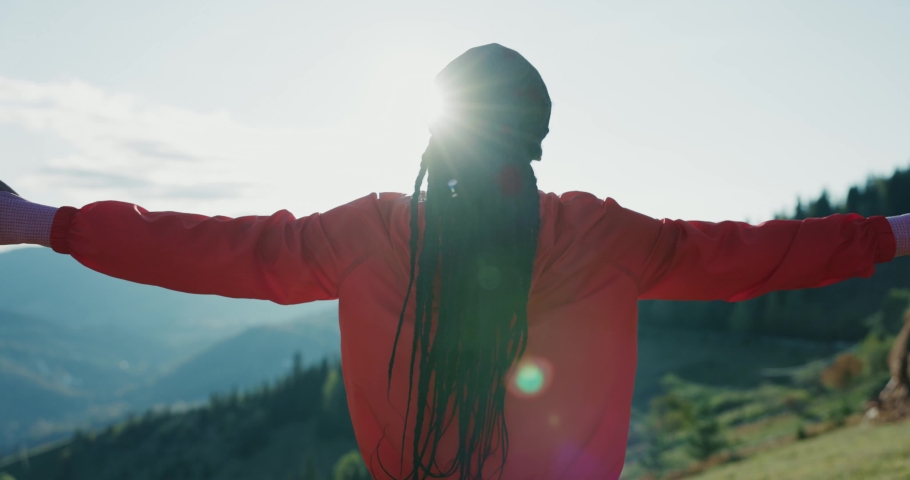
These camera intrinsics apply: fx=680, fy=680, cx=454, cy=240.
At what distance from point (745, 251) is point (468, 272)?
885 mm

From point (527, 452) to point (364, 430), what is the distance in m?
0.50

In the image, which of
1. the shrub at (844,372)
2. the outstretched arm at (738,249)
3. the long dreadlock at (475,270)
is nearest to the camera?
the long dreadlock at (475,270)

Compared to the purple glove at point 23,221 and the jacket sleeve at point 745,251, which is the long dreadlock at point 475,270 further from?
the purple glove at point 23,221

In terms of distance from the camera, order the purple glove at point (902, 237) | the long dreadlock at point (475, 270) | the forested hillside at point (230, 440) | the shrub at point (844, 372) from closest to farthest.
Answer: the long dreadlock at point (475, 270) → the purple glove at point (902, 237) → the shrub at point (844, 372) → the forested hillside at point (230, 440)

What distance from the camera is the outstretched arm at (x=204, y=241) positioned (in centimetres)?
199

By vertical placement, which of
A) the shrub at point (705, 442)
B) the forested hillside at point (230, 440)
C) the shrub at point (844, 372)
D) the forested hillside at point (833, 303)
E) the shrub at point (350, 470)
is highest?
the forested hillside at point (833, 303)

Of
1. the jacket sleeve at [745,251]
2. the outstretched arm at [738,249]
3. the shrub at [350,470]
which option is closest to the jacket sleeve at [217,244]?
the outstretched arm at [738,249]

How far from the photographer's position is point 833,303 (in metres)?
87.7

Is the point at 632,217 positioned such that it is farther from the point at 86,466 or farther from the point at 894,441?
the point at 86,466

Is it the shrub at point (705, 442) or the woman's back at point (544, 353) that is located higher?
the woman's back at point (544, 353)

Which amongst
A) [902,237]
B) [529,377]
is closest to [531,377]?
[529,377]

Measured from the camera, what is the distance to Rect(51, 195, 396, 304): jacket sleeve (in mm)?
1985

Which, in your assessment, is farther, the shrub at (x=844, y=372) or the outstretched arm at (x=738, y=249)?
the shrub at (x=844, y=372)

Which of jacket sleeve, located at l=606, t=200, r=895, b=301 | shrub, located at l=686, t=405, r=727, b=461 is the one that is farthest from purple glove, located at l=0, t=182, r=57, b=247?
shrub, located at l=686, t=405, r=727, b=461
